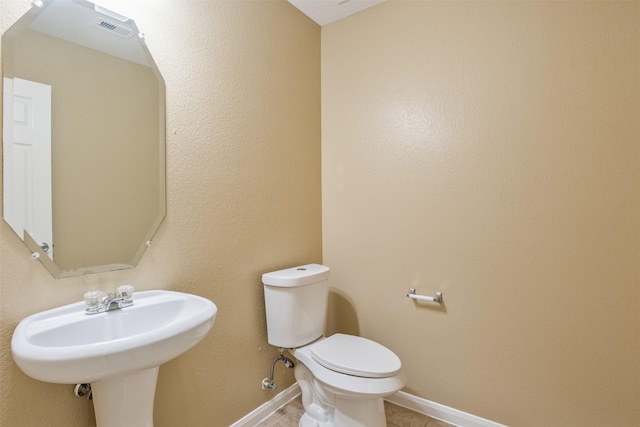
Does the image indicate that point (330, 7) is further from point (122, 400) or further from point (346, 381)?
point (122, 400)

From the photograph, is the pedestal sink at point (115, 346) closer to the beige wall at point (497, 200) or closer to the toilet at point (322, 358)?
the toilet at point (322, 358)

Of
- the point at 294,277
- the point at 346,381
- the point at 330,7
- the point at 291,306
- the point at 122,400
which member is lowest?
the point at 346,381

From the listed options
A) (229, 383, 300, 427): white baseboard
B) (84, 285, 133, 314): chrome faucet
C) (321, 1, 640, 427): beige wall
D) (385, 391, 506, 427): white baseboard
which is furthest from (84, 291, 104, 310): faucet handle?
(385, 391, 506, 427): white baseboard

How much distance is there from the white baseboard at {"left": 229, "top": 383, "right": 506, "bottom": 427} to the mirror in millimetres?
1068

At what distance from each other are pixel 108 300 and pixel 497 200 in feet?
5.67

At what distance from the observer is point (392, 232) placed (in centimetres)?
195

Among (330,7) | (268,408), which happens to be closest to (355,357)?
(268,408)

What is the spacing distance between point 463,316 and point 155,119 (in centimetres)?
176

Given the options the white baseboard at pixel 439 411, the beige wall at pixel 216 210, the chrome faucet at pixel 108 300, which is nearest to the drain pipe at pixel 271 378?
the beige wall at pixel 216 210

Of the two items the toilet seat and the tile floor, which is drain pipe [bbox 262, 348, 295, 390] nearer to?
the tile floor

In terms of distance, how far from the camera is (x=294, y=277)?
1.67 m

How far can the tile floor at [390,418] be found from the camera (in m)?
1.75

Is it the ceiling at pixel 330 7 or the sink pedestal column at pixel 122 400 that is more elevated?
the ceiling at pixel 330 7

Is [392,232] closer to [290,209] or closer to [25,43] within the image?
[290,209]
